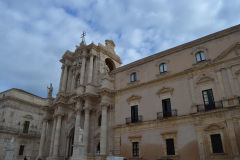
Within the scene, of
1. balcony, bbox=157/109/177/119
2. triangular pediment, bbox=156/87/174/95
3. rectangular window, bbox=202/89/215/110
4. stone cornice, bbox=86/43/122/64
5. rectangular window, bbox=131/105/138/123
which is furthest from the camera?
stone cornice, bbox=86/43/122/64

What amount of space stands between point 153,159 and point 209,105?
6.66 meters

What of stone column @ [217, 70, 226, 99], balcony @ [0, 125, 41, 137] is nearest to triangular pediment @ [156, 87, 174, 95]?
stone column @ [217, 70, 226, 99]

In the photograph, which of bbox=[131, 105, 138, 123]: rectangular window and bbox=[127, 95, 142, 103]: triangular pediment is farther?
bbox=[127, 95, 142, 103]: triangular pediment

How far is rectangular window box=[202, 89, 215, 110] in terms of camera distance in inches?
661

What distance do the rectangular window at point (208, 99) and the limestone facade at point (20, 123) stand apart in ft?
79.6

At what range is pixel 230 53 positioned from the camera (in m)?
17.2

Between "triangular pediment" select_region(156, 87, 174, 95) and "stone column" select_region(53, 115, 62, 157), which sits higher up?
"triangular pediment" select_region(156, 87, 174, 95)

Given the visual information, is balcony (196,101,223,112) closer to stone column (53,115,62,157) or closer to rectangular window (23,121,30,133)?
stone column (53,115,62,157)

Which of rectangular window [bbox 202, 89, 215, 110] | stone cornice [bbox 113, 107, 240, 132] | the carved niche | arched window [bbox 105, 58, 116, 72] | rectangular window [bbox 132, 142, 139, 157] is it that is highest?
arched window [bbox 105, 58, 116, 72]

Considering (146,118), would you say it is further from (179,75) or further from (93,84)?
(93,84)

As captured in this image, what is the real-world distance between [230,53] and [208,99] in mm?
4212

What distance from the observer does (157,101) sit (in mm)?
20078

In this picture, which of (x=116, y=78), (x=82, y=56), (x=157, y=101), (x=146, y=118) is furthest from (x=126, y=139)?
(x=82, y=56)

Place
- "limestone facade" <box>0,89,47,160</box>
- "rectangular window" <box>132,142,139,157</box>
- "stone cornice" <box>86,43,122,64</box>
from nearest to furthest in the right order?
"rectangular window" <box>132,142,139,157</box>, "stone cornice" <box>86,43,122,64</box>, "limestone facade" <box>0,89,47,160</box>
